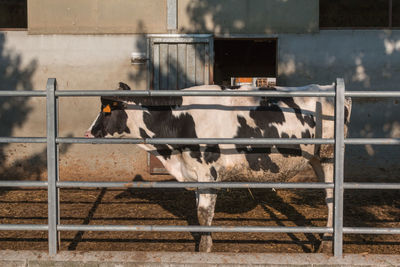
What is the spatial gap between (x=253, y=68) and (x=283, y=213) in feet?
37.4

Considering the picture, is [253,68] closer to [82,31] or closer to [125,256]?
[82,31]

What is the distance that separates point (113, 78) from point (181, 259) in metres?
5.31

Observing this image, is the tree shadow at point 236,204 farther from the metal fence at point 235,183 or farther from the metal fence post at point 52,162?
the metal fence post at point 52,162

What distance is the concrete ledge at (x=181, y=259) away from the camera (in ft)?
10.0

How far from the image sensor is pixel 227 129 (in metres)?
4.51

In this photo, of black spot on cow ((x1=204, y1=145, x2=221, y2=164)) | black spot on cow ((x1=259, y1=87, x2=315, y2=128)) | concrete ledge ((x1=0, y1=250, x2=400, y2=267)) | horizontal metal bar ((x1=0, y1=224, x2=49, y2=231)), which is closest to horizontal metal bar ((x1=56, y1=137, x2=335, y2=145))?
horizontal metal bar ((x1=0, y1=224, x2=49, y2=231))

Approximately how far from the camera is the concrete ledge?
3051 mm

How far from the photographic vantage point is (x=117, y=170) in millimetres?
7855

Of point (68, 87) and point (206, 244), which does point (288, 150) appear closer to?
point (206, 244)

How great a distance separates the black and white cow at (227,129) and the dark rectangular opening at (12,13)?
5.31 m

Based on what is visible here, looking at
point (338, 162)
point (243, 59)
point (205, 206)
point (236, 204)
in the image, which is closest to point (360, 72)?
point (236, 204)

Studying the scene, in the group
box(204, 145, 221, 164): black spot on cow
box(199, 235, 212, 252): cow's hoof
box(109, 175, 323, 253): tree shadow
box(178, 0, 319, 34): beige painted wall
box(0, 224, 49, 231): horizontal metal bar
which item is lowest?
box(109, 175, 323, 253): tree shadow

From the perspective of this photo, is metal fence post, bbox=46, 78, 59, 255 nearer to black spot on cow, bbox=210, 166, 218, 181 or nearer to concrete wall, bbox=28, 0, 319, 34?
black spot on cow, bbox=210, 166, 218, 181

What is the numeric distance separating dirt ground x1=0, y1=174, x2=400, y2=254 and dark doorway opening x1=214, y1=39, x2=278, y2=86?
564 centimetres
